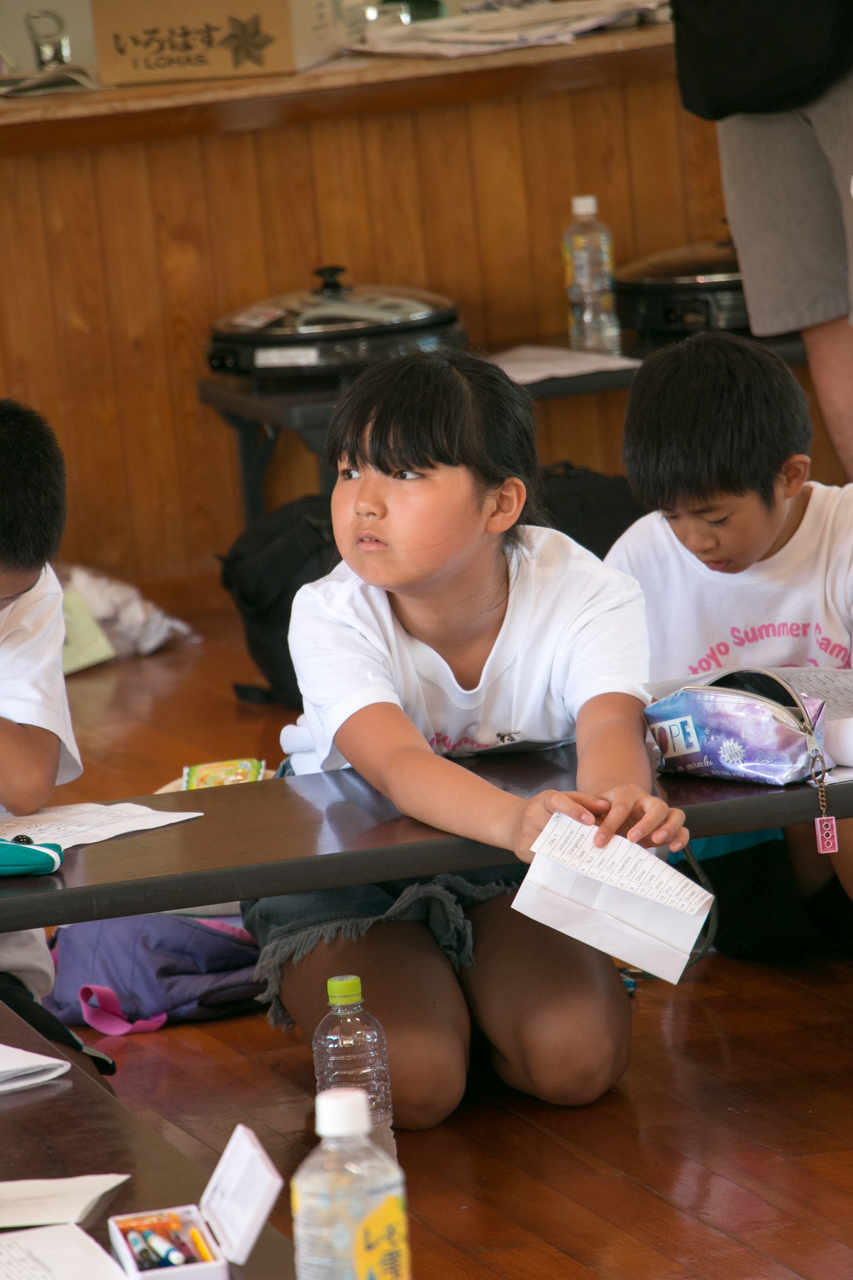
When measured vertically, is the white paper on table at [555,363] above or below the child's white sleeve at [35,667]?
above

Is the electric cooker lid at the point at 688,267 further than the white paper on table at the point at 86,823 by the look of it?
Yes

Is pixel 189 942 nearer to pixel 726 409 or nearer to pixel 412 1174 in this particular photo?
pixel 412 1174

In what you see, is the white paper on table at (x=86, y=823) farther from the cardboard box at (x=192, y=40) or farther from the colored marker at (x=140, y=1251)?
the cardboard box at (x=192, y=40)

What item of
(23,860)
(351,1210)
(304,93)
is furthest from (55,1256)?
(304,93)

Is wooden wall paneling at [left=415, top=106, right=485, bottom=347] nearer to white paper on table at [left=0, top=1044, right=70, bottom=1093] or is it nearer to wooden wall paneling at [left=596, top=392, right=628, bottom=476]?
wooden wall paneling at [left=596, top=392, right=628, bottom=476]

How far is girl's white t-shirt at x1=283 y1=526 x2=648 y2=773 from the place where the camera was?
1469 millimetres

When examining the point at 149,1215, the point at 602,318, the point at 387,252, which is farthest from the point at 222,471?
the point at 149,1215

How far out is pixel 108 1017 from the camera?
1.77 m

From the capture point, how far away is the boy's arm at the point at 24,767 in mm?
1426

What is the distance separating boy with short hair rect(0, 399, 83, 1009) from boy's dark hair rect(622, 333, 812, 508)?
26.0 inches

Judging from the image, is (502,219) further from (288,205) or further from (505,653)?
(505,653)

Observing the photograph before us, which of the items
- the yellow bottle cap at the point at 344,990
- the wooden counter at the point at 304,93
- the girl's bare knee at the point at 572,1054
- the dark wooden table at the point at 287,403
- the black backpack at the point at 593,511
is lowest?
the girl's bare knee at the point at 572,1054

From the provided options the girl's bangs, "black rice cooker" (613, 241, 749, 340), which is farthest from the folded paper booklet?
"black rice cooker" (613, 241, 749, 340)

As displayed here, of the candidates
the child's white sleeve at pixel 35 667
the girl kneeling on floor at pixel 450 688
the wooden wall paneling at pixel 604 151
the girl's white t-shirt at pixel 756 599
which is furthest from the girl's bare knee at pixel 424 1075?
the wooden wall paneling at pixel 604 151
